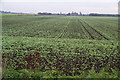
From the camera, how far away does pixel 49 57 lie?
38.1 feet

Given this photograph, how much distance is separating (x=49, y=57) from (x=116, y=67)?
15.2ft

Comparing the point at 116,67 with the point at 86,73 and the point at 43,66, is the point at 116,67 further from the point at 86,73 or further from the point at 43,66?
the point at 43,66

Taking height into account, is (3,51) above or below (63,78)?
above

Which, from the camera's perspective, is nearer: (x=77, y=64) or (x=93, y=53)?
(x=77, y=64)

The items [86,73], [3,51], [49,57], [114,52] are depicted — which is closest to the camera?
[86,73]

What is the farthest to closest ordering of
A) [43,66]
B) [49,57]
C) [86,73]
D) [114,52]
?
[114,52], [49,57], [43,66], [86,73]

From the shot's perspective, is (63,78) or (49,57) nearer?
(63,78)

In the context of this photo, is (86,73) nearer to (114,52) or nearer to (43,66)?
(43,66)

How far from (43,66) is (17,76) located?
77.5 inches

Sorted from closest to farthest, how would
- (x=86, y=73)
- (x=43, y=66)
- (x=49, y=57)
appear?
(x=86, y=73) → (x=43, y=66) → (x=49, y=57)

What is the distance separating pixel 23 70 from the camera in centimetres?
911

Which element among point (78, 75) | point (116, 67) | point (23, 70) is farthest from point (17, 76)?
point (116, 67)

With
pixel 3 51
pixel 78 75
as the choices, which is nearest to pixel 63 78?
pixel 78 75

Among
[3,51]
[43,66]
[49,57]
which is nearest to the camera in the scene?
[43,66]
